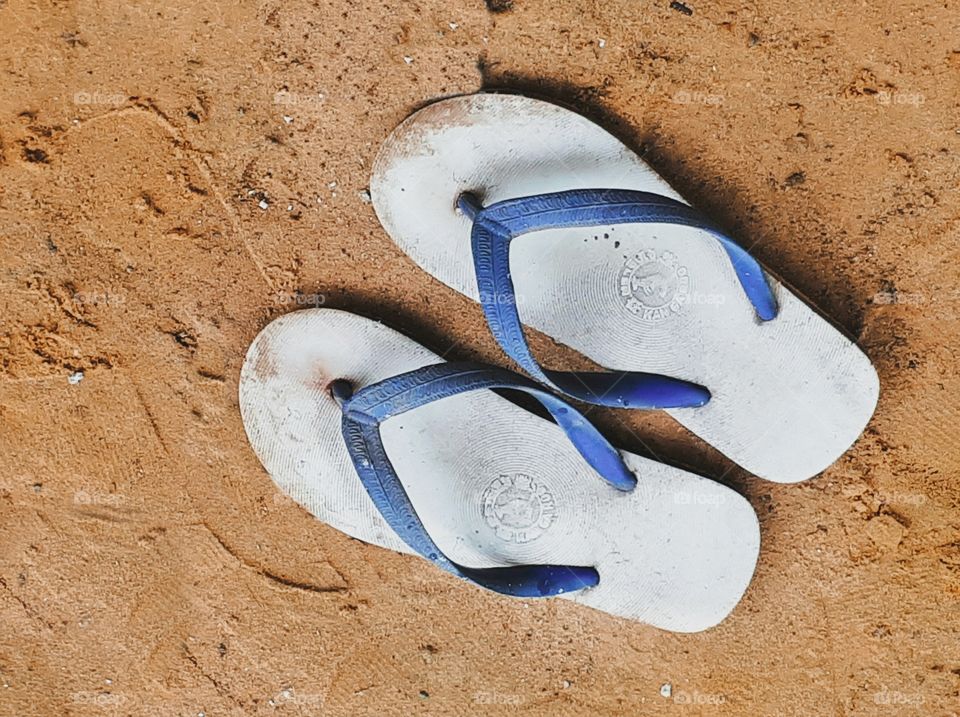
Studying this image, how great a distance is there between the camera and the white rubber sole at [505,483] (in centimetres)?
216

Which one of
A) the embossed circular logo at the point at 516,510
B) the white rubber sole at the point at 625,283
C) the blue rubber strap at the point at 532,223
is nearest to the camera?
the blue rubber strap at the point at 532,223

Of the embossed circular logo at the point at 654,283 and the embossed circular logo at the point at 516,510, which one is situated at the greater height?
the embossed circular logo at the point at 654,283

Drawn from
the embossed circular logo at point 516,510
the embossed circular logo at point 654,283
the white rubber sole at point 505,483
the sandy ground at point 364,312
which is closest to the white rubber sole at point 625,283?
the embossed circular logo at point 654,283

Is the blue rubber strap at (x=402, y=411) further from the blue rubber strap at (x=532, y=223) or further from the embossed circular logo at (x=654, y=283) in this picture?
the embossed circular logo at (x=654, y=283)

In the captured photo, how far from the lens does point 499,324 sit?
185 centimetres

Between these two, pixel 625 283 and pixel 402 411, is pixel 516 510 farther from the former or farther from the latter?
pixel 625 283

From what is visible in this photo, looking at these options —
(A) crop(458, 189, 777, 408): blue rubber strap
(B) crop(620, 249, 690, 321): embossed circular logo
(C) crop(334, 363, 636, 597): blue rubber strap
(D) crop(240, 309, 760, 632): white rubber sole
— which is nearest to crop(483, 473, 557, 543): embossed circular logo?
(D) crop(240, 309, 760, 632): white rubber sole

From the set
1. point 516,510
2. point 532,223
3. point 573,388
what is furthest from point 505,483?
point 532,223

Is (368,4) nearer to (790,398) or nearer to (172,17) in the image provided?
(172,17)

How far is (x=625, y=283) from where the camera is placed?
6.94 ft

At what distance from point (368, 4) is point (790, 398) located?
1.58 meters

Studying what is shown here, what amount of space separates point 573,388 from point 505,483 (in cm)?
40

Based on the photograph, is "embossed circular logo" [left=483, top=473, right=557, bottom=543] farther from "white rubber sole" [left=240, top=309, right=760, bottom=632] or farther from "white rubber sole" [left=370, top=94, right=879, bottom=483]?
"white rubber sole" [left=370, top=94, right=879, bottom=483]

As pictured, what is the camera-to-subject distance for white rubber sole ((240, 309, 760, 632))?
2.16m
